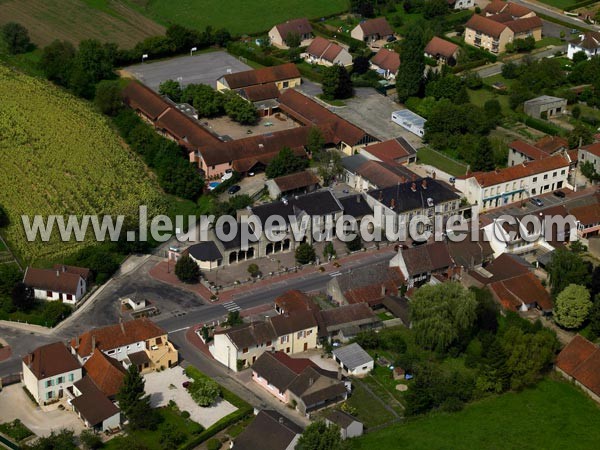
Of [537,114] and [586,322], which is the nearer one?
[586,322]

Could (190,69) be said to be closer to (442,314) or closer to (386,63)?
(386,63)

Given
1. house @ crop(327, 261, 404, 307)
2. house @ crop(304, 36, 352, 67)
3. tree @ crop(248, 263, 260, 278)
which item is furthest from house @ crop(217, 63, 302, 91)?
house @ crop(327, 261, 404, 307)

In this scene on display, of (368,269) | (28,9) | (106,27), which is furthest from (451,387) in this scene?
(28,9)

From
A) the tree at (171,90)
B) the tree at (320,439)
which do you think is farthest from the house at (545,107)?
the tree at (320,439)

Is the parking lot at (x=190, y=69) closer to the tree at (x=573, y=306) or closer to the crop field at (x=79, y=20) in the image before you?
the crop field at (x=79, y=20)

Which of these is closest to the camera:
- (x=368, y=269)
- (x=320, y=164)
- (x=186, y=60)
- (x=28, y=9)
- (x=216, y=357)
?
(x=216, y=357)

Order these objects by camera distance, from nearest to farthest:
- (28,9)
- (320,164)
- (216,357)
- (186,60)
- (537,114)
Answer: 1. (216,357)
2. (320,164)
3. (537,114)
4. (186,60)
5. (28,9)

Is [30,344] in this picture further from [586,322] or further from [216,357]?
[586,322]
